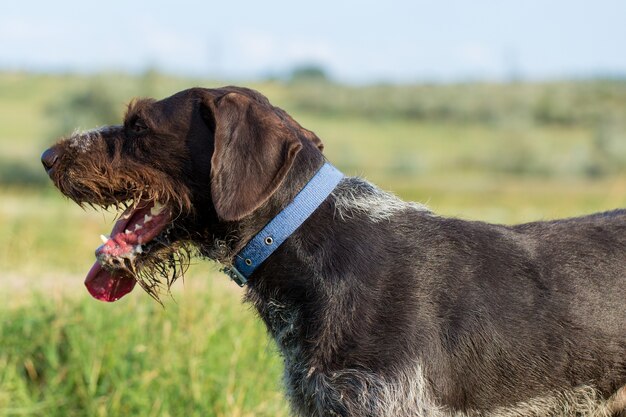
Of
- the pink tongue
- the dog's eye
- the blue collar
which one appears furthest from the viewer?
the pink tongue

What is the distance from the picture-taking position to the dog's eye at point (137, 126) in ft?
15.1

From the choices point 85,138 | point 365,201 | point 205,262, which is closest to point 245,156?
point 365,201

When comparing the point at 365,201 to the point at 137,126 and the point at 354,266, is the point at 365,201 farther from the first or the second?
the point at 137,126

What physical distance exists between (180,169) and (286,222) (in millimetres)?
613

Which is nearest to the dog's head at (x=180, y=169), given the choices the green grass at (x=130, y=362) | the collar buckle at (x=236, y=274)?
the collar buckle at (x=236, y=274)

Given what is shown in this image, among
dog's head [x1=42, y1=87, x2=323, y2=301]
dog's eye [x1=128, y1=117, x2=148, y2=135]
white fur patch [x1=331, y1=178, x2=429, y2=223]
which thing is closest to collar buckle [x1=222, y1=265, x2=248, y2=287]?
dog's head [x1=42, y1=87, x2=323, y2=301]

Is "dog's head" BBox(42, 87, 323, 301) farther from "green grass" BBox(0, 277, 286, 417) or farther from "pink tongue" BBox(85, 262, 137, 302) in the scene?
"green grass" BBox(0, 277, 286, 417)

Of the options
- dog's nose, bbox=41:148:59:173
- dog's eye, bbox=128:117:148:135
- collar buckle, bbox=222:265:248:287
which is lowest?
collar buckle, bbox=222:265:248:287

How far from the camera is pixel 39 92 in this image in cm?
4216

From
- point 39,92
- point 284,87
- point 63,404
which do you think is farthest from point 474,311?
point 284,87

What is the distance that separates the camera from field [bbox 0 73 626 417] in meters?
6.52

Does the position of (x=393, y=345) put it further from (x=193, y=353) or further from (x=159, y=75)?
(x=159, y=75)

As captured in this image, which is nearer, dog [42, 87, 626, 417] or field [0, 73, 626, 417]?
dog [42, 87, 626, 417]

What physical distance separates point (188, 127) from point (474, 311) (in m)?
1.66
